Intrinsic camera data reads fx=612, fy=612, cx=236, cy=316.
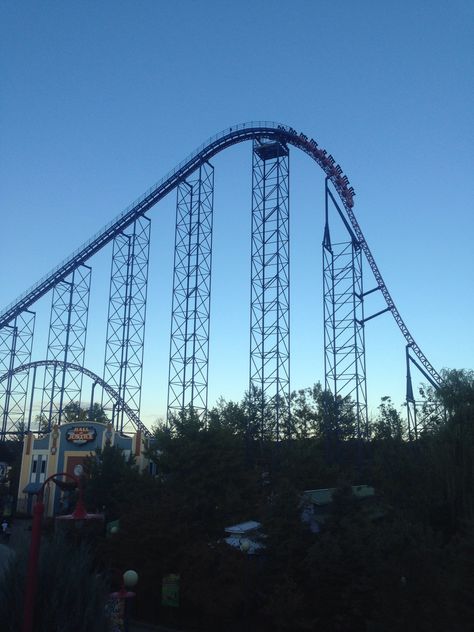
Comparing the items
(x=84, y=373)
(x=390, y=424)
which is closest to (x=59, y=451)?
(x=84, y=373)

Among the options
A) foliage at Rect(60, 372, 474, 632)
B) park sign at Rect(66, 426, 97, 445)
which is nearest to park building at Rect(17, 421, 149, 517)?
park sign at Rect(66, 426, 97, 445)

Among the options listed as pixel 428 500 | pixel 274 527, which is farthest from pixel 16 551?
Result: pixel 428 500

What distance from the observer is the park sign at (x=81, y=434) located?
103 feet

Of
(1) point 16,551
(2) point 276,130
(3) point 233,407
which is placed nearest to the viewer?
(1) point 16,551

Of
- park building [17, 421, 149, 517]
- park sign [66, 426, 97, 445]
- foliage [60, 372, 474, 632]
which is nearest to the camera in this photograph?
foliage [60, 372, 474, 632]

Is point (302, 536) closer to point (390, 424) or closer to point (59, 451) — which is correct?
point (390, 424)

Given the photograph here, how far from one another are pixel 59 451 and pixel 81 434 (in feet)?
4.98

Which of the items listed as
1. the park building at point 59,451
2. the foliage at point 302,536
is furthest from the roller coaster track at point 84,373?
the foliage at point 302,536

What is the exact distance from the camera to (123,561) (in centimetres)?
1541

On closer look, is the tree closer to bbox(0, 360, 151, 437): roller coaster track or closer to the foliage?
the foliage

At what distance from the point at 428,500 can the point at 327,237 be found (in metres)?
16.0

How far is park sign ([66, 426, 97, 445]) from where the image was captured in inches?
1230

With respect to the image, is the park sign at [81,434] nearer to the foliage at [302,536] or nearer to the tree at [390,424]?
the foliage at [302,536]

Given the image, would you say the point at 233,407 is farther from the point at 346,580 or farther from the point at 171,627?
the point at 346,580
